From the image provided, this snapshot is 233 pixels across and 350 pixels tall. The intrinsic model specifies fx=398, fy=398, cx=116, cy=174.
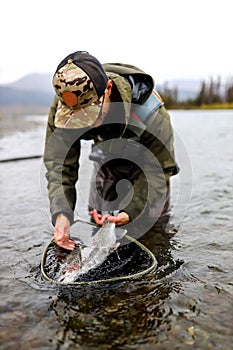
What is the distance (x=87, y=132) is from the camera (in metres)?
3.72

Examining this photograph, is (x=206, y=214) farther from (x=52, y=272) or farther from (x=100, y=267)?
(x=52, y=272)

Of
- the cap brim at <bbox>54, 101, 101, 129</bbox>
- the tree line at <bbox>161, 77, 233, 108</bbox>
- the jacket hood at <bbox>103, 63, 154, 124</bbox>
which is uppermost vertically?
the jacket hood at <bbox>103, 63, 154, 124</bbox>

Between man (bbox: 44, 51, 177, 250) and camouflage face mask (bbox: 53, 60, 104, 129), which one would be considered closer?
camouflage face mask (bbox: 53, 60, 104, 129)

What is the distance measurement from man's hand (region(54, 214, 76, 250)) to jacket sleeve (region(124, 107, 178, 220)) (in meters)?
0.61

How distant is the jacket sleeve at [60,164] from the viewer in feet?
11.7

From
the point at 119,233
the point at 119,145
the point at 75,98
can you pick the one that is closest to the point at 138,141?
the point at 119,145

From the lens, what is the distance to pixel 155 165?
3818 mm

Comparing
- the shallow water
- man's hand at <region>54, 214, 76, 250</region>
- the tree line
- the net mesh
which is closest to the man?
man's hand at <region>54, 214, 76, 250</region>

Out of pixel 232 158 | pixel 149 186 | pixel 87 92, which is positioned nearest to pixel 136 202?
pixel 149 186

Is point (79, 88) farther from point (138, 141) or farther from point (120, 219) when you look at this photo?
point (120, 219)

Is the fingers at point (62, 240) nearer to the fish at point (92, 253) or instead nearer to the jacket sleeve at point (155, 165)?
the fish at point (92, 253)

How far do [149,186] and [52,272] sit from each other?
118 cm

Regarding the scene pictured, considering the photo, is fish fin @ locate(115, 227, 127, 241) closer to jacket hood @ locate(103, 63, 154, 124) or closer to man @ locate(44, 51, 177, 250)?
man @ locate(44, 51, 177, 250)

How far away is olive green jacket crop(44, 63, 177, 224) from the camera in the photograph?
354cm
